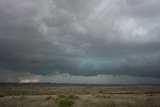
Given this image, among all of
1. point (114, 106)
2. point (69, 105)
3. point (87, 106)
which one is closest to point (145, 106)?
point (114, 106)

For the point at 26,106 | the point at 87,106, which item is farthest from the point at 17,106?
the point at 87,106

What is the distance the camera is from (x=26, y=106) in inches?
928

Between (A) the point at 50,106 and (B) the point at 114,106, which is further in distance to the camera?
(A) the point at 50,106

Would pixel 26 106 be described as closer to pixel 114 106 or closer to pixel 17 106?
pixel 17 106

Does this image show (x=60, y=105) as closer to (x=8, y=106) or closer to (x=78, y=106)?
(x=78, y=106)

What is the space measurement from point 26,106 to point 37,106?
1304 millimetres

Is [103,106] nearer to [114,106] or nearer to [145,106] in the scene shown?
[114,106]

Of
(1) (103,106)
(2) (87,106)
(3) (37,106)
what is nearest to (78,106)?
(2) (87,106)

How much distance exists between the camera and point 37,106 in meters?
24.3

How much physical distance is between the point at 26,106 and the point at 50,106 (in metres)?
2.73

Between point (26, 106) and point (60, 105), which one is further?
point (60, 105)

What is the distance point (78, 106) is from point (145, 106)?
7.40 meters

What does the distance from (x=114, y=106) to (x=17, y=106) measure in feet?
34.8

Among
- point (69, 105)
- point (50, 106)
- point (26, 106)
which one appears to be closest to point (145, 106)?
point (69, 105)
